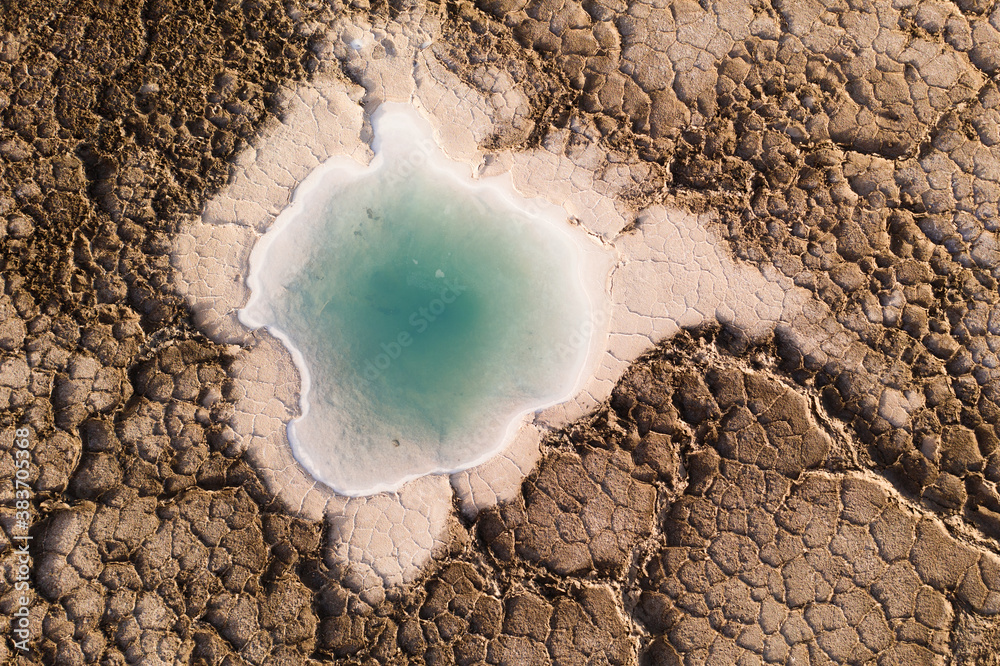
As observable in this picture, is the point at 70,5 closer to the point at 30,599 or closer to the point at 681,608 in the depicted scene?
the point at 30,599

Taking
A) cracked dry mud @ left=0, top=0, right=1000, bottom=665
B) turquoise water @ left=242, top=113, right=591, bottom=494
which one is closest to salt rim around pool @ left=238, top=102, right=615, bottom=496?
turquoise water @ left=242, top=113, right=591, bottom=494

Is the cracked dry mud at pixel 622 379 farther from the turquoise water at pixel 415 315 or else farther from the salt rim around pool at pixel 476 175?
the turquoise water at pixel 415 315

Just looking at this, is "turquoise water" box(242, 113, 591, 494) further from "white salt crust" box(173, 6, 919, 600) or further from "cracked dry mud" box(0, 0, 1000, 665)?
"cracked dry mud" box(0, 0, 1000, 665)

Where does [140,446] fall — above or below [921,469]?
below

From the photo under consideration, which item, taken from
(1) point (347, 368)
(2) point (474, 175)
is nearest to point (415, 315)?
(1) point (347, 368)

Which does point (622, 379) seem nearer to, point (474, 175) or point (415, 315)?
point (415, 315)

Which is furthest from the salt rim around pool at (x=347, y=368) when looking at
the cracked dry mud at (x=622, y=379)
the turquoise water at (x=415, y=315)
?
the cracked dry mud at (x=622, y=379)

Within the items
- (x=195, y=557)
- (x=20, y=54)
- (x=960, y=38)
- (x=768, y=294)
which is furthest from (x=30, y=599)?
(x=960, y=38)

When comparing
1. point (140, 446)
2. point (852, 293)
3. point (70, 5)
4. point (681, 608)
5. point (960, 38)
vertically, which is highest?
point (960, 38)
